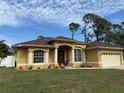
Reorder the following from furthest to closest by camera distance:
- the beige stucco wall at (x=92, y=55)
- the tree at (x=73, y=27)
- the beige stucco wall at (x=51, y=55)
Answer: the tree at (x=73, y=27)
the beige stucco wall at (x=92, y=55)
the beige stucco wall at (x=51, y=55)

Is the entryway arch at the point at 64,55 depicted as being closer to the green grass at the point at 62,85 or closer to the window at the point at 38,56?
the window at the point at 38,56

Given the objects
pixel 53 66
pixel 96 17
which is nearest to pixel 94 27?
pixel 96 17

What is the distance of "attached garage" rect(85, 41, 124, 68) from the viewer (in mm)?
27000

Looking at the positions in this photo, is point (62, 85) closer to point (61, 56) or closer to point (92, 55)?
point (61, 56)

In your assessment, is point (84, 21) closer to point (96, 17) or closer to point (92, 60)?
point (96, 17)

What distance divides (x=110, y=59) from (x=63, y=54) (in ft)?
25.5

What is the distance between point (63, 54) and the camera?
2827cm

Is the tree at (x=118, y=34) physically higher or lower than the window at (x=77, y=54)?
higher

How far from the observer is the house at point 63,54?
949 inches

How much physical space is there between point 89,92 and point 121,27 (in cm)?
4971

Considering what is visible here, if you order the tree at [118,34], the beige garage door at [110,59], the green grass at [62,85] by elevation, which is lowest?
the green grass at [62,85]

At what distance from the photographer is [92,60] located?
27.8 meters

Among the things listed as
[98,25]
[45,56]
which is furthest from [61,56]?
[98,25]

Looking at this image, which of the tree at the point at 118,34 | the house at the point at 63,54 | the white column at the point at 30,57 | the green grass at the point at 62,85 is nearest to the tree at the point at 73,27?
the tree at the point at 118,34
